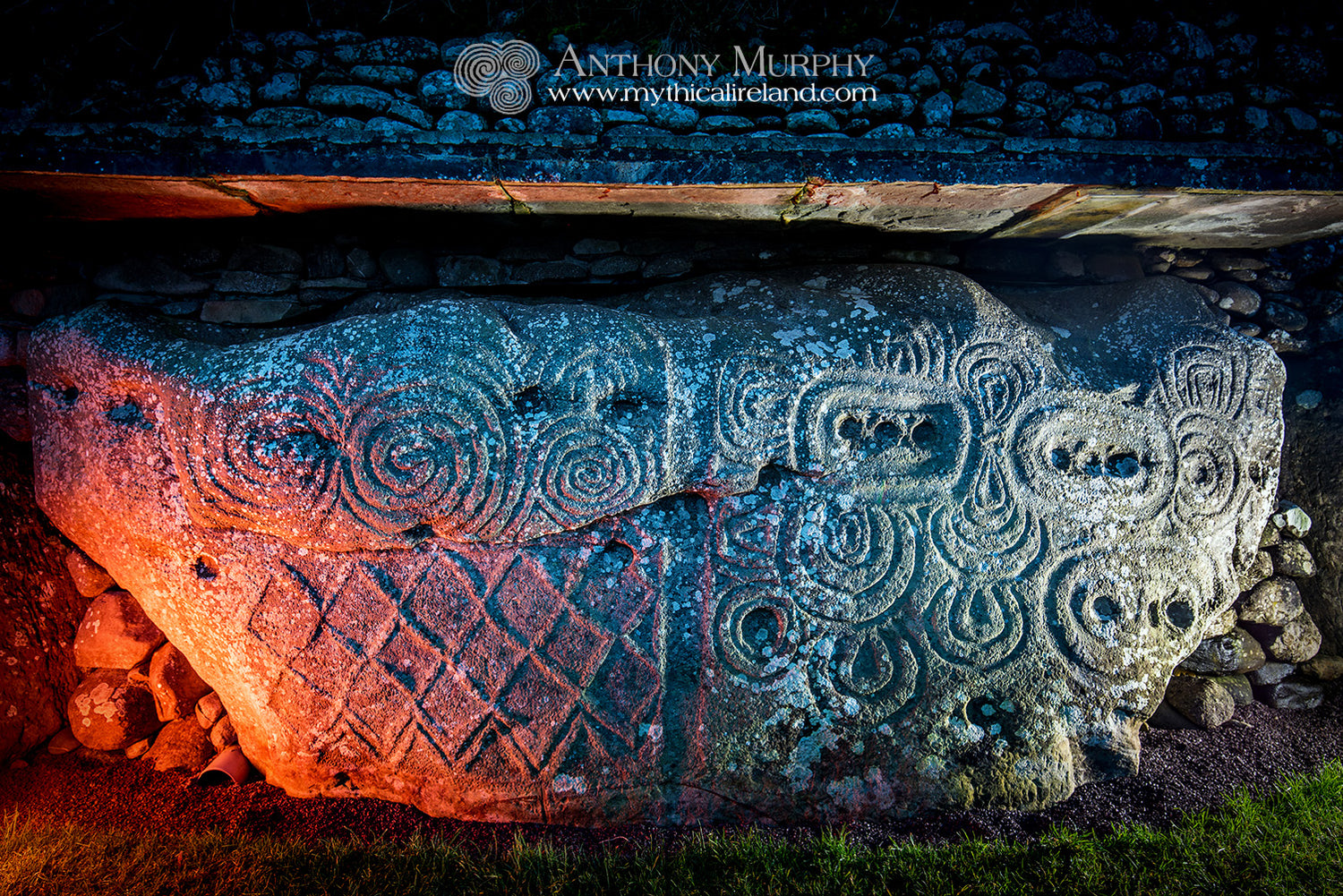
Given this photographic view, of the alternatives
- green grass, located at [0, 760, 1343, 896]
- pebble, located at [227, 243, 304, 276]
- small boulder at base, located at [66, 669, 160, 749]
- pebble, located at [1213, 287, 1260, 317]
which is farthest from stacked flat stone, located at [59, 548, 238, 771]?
pebble, located at [1213, 287, 1260, 317]

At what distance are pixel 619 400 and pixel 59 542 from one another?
101 inches

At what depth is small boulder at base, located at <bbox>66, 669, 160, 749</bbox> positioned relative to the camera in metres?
2.80

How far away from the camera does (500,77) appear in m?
2.41

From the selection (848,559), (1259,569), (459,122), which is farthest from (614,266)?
(1259,569)

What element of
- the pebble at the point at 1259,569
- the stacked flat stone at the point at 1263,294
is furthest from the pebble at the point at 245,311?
the pebble at the point at 1259,569

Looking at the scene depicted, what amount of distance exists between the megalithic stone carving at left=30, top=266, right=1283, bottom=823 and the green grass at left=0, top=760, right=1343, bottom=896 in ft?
0.48

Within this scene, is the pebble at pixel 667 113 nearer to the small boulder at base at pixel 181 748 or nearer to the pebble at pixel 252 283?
the pebble at pixel 252 283

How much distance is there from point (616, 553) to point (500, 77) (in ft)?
5.83

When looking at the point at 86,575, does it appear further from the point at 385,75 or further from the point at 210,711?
the point at 385,75

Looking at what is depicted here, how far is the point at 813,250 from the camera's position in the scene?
113 inches

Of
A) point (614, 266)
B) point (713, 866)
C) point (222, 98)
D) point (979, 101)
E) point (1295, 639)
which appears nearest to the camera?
point (713, 866)

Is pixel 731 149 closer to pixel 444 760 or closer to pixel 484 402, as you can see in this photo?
pixel 484 402

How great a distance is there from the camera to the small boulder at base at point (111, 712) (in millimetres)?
2801

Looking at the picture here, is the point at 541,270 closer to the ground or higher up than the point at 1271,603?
higher up
